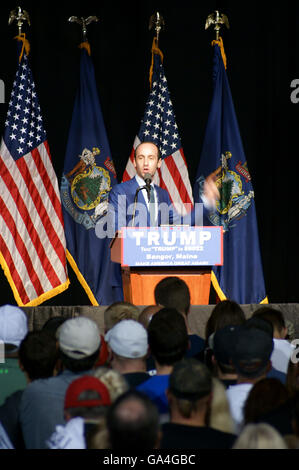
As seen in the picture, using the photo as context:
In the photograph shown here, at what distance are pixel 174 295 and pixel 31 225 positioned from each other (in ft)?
10.4

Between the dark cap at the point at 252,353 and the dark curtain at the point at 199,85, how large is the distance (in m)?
4.92

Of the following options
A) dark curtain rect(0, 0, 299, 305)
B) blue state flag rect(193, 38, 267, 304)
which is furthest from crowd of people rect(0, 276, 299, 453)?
dark curtain rect(0, 0, 299, 305)

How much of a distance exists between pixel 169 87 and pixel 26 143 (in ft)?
Result: 6.31

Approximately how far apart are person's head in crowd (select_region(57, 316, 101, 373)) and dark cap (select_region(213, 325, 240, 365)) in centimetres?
53

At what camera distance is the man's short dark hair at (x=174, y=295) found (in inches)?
148

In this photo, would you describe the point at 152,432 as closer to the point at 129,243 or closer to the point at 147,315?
the point at 147,315

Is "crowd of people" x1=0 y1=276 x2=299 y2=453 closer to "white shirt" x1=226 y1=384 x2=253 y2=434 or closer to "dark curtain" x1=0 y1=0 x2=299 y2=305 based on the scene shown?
"white shirt" x1=226 y1=384 x2=253 y2=434

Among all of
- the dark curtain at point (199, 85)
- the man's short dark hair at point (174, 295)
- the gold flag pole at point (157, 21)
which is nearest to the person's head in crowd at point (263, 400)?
the man's short dark hair at point (174, 295)

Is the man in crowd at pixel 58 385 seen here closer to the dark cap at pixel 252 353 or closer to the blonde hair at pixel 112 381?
the blonde hair at pixel 112 381

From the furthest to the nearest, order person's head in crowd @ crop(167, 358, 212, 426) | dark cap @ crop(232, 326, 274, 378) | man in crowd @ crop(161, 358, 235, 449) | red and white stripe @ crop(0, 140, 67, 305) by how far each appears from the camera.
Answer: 1. red and white stripe @ crop(0, 140, 67, 305)
2. dark cap @ crop(232, 326, 274, 378)
3. person's head in crowd @ crop(167, 358, 212, 426)
4. man in crowd @ crop(161, 358, 235, 449)

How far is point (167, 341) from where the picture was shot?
8.94 feet

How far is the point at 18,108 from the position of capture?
6.75 metres

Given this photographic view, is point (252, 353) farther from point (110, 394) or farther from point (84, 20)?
point (84, 20)

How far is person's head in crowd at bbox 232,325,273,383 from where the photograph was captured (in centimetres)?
253
